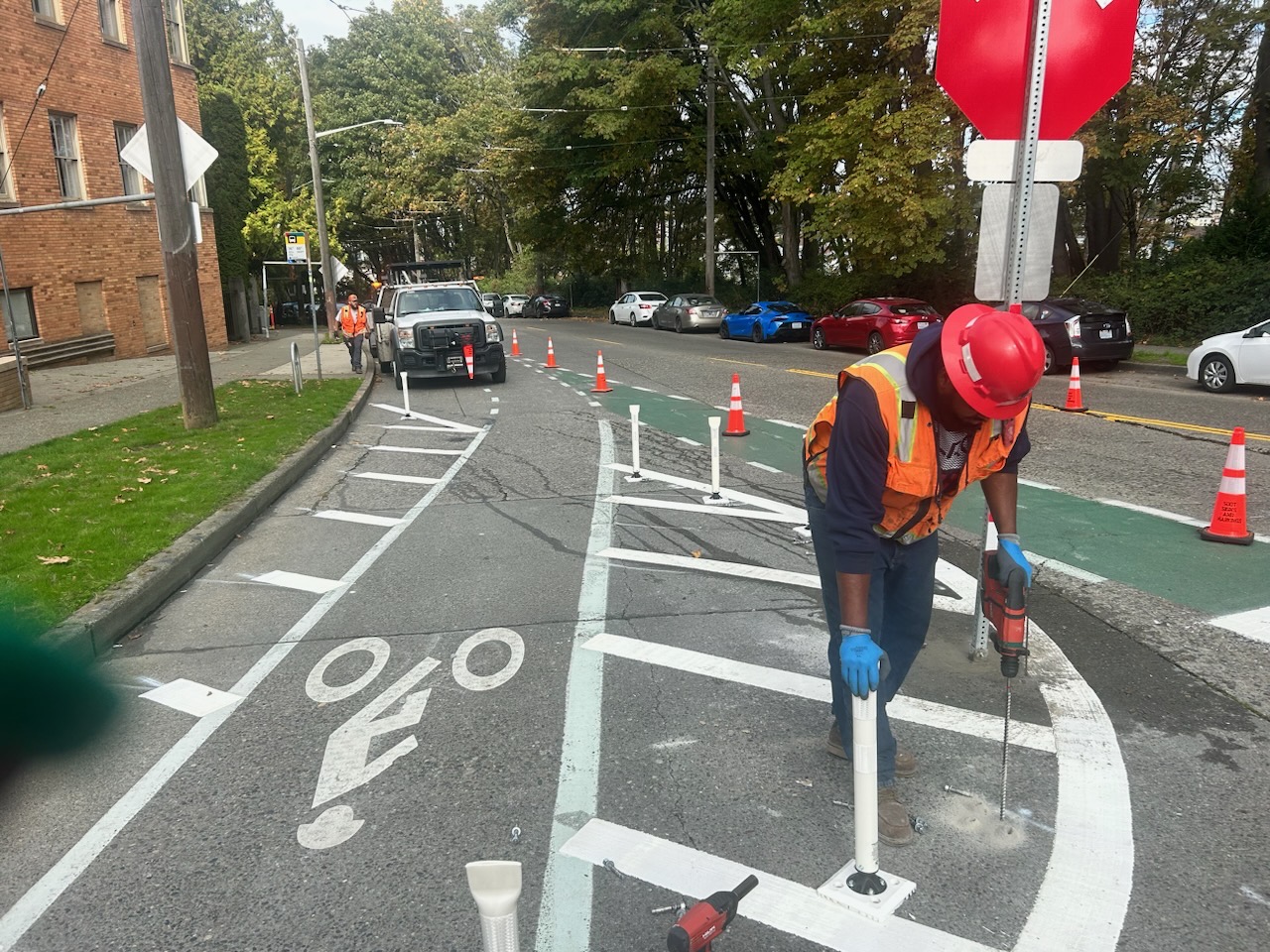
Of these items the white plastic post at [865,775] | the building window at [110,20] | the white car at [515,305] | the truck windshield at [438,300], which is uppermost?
the building window at [110,20]

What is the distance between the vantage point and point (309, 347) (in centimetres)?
3134

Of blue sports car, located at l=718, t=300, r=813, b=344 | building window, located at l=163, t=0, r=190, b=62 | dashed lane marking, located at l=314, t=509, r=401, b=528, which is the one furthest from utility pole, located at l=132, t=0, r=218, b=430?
blue sports car, located at l=718, t=300, r=813, b=344

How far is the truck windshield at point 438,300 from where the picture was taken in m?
18.8

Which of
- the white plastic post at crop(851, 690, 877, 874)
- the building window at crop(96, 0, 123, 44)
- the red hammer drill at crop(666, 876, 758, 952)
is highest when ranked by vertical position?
the building window at crop(96, 0, 123, 44)

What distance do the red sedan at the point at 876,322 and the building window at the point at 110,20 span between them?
65.3 feet

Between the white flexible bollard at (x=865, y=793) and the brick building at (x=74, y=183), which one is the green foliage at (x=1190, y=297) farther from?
the brick building at (x=74, y=183)

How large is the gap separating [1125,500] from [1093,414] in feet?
17.7

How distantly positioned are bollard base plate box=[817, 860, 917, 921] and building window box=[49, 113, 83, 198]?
24863 millimetres

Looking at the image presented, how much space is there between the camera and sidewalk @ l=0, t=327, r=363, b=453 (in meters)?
12.9

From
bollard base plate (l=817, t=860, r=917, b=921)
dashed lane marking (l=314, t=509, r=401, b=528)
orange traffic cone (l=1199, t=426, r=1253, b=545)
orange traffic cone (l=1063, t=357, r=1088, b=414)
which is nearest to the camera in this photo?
bollard base plate (l=817, t=860, r=917, b=921)

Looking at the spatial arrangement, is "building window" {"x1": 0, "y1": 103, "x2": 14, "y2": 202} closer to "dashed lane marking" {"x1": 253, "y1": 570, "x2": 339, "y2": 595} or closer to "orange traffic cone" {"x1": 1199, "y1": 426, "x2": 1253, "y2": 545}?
"dashed lane marking" {"x1": 253, "y1": 570, "x2": 339, "y2": 595}

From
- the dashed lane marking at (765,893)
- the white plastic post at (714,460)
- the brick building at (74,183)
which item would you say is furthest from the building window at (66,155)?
the dashed lane marking at (765,893)

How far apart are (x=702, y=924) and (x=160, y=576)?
4898 mm

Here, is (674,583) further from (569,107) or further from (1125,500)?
(569,107)
